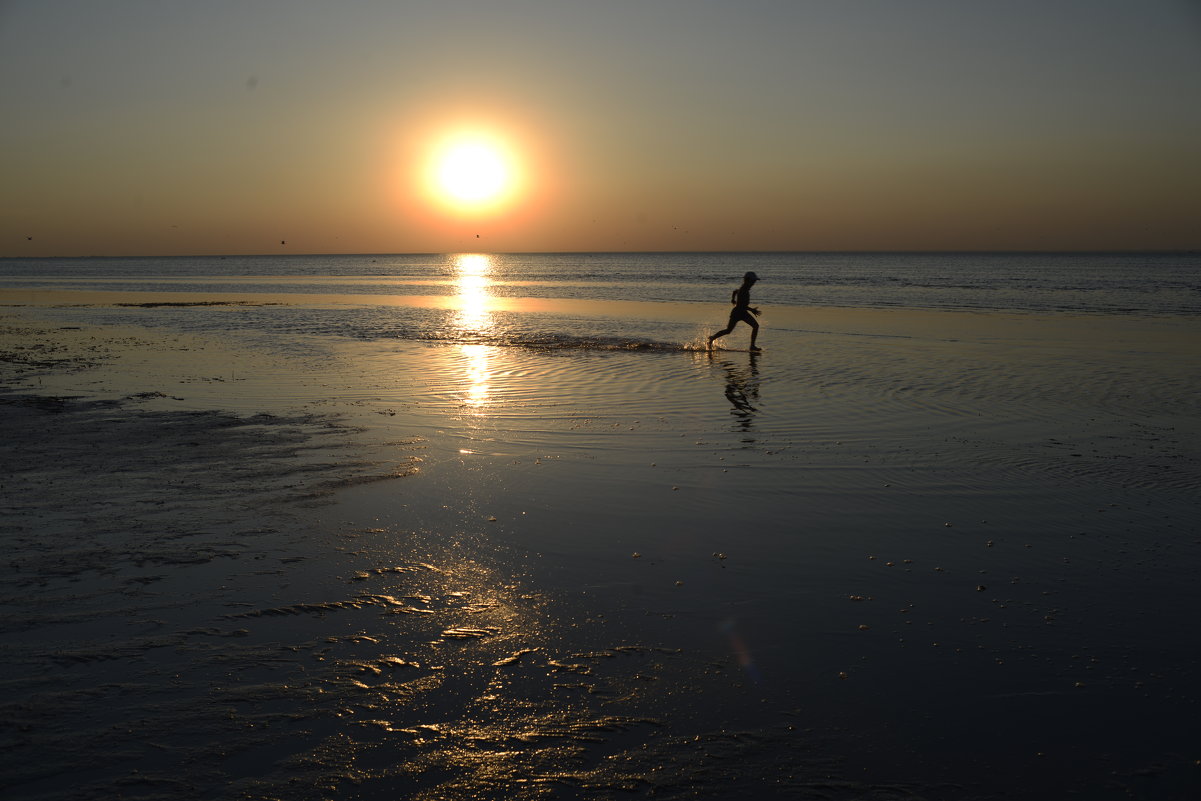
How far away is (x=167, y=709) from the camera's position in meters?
4.05

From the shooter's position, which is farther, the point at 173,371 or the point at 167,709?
the point at 173,371

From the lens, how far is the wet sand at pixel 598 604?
3729mm

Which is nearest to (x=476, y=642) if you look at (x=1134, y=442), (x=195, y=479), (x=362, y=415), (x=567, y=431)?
(x=195, y=479)

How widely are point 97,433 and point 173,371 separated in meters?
6.66

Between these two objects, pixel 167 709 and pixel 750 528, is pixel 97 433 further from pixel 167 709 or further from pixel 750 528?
pixel 750 528

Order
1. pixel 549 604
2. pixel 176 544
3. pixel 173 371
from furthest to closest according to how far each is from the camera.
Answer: pixel 173 371
pixel 176 544
pixel 549 604

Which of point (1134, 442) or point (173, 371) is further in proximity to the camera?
point (173, 371)

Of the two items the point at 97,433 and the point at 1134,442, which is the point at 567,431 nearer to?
the point at 97,433

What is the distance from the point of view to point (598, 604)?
5426mm

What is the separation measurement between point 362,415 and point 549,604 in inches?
293

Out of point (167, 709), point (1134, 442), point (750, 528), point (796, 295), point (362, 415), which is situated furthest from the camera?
point (796, 295)

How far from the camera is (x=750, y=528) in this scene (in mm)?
7027

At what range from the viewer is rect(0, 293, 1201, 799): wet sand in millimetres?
3729

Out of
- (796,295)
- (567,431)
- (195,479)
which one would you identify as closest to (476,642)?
(195,479)
